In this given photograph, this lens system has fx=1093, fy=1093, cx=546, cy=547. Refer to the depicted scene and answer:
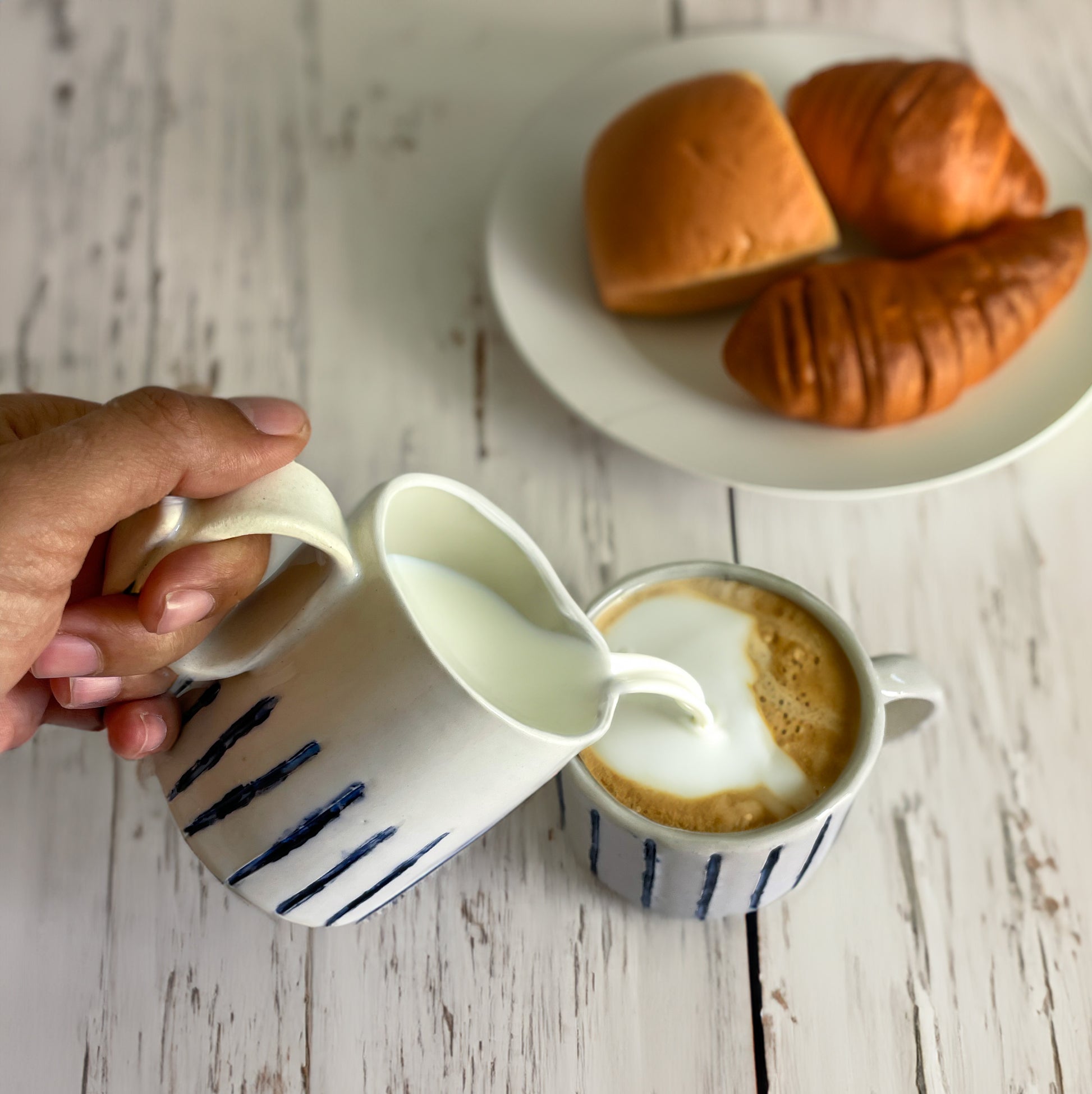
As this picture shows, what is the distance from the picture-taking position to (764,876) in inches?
21.2

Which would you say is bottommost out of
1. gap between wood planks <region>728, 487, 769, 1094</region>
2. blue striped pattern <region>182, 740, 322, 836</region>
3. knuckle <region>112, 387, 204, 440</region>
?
gap between wood planks <region>728, 487, 769, 1094</region>

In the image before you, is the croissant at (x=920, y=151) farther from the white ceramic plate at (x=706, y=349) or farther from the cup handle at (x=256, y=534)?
the cup handle at (x=256, y=534)

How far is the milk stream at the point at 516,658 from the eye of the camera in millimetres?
449

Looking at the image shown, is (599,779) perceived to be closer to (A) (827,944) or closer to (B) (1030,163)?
(A) (827,944)

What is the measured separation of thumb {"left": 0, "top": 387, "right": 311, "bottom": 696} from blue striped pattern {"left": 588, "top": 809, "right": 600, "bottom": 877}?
23cm

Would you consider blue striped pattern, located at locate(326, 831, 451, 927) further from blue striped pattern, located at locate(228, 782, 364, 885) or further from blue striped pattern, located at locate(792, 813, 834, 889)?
blue striped pattern, located at locate(792, 813, 834, 889)

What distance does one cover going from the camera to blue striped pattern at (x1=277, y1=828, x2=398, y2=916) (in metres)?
0.44

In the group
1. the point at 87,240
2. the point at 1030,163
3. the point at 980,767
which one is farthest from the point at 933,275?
the point at 87,240

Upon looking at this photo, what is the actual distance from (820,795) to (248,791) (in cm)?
26

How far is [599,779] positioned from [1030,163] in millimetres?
621

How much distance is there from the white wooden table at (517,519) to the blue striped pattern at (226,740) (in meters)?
0.19

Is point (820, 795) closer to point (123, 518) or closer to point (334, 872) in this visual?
point (334, 872)

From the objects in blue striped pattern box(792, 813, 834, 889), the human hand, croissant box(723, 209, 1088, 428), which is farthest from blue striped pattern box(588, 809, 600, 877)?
croissant box(723, 209, 1088, 428)

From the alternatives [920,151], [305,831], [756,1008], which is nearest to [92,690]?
[305,831]
